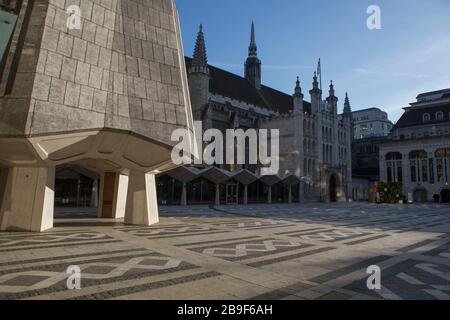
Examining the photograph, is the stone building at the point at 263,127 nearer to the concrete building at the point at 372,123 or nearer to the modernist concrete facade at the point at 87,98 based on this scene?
the modernist concrete facade at the point at 87,98

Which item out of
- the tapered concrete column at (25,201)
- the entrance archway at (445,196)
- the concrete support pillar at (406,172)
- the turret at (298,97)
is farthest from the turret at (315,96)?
the tapered concrete column at (25,201)

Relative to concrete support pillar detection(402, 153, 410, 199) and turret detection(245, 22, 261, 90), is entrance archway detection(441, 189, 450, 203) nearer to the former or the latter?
concrete support pillar detection(402, 153, 410, 199)

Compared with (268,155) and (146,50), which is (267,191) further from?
(146,50)

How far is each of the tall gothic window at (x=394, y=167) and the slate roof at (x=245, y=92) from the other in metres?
21.8

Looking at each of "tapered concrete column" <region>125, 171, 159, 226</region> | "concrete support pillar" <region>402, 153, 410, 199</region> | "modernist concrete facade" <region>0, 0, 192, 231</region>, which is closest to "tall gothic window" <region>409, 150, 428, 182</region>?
"concrete support pillar" <region>402, 153, 410, 199</region>

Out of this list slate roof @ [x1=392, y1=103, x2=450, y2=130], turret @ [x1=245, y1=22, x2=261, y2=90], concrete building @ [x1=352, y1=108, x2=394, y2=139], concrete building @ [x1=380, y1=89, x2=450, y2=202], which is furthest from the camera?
concrete building @ [x1=352, y1=108, x2=394, y2=139]

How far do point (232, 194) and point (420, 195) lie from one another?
145 ft

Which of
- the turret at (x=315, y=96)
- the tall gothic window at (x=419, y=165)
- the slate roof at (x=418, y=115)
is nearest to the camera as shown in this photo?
the turret at (x=315, y=96)

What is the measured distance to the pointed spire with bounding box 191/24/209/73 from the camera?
178 ft

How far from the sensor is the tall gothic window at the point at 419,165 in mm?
68562

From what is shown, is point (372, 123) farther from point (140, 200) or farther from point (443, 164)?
point (140, 200)

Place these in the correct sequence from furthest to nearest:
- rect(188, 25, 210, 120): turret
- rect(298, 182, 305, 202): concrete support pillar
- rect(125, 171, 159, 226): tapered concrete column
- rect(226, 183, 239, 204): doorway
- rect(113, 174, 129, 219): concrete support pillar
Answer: rect(298, 182, 305, 202): concrete support pillar → rect(188, 25, 210, 120): turret → rect(226, 183, 239, 204): doorway → rect(113, 174, 129, 219): concrete support pillar → rect(125, 171, 159, 226): tapered concrete column

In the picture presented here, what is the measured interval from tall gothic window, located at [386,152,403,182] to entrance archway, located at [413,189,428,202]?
4.01 meters
